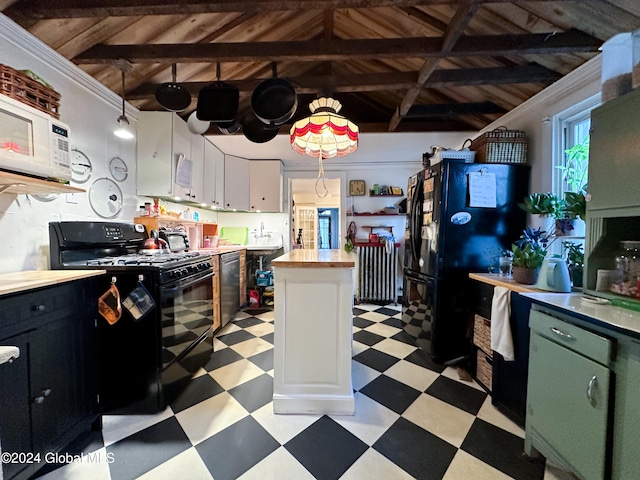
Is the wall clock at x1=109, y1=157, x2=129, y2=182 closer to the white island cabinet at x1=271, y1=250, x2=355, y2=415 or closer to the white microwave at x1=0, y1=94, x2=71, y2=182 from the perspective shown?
the white microwave at x1=0, y1=94, x2=71, y2=182

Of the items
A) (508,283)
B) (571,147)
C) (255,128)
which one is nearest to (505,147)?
(571,147)

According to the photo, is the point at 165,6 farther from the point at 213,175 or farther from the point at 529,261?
the point at 529,261

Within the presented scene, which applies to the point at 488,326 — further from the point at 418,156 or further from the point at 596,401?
the point at 418,156

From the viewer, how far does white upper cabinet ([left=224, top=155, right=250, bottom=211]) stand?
3.83m

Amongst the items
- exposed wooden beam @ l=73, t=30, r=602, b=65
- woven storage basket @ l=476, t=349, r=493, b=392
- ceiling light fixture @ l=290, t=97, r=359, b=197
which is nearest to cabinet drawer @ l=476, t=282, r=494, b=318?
woven storage basket @ l=476, t=349, r=493, b=392

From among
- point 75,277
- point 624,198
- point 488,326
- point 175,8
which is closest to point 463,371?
point 488,326

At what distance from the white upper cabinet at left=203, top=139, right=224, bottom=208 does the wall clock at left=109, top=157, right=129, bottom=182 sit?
3.18ft

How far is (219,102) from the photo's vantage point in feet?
7.53

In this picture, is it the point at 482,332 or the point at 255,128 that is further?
the point at 255,128

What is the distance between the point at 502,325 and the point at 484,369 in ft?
1.69

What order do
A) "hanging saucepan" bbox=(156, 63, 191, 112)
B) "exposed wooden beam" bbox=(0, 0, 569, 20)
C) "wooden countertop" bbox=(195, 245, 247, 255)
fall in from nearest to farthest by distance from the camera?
"exposed wooden beam" bbox=(0, 0, 569, 20)
"hanging saucepan" bbox=(156, 63, 191, 112)
"wooden countertop" bbox=(195, 245, 247, 255)

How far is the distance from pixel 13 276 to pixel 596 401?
2.70 meters

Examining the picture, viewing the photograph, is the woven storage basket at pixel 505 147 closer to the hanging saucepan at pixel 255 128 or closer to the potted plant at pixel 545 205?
the potted plant at pixel 545 205

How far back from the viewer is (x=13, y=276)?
133 cm
